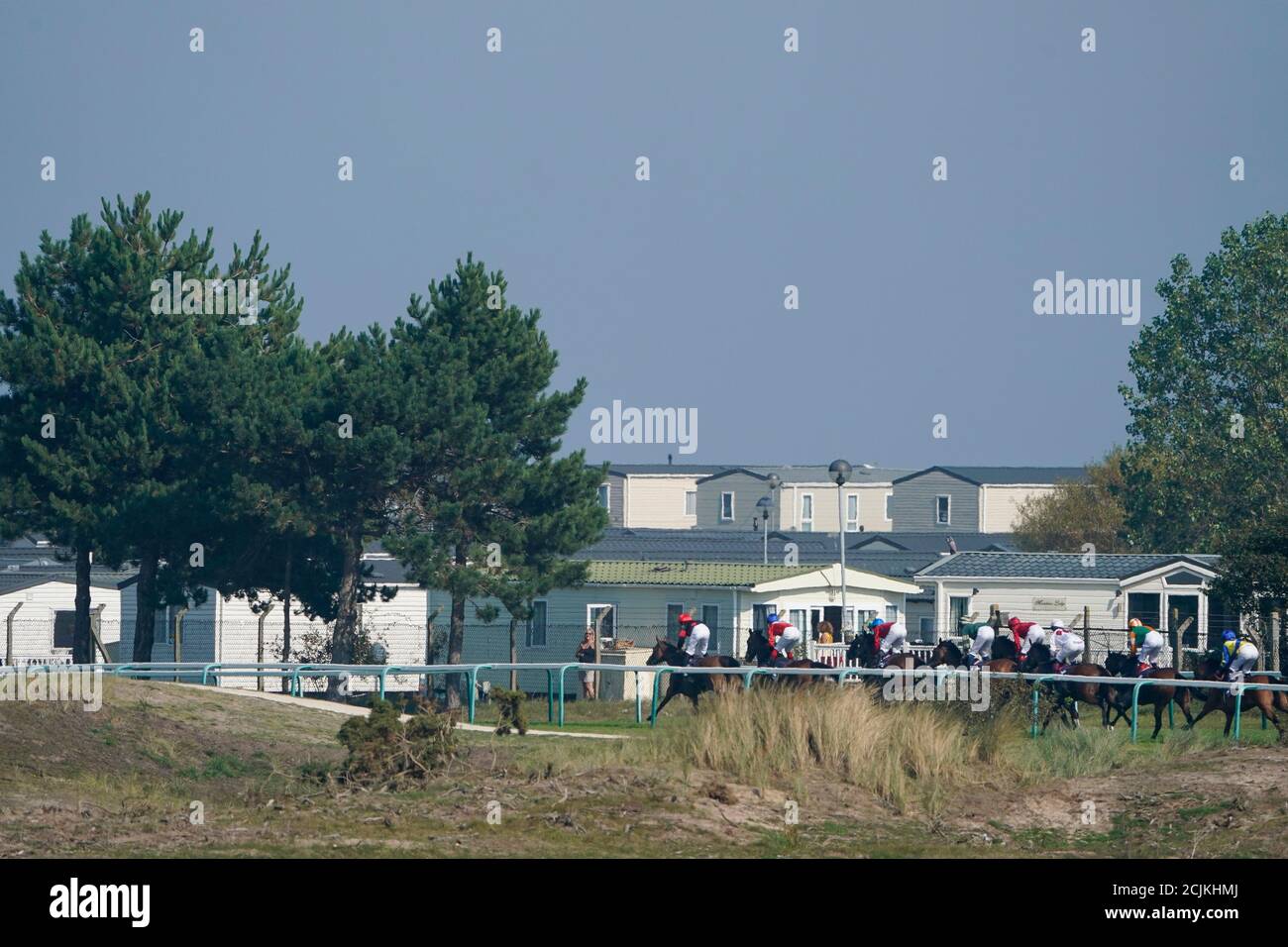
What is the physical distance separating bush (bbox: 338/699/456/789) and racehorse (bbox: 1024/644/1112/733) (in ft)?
30.5

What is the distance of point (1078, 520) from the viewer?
2943 inches

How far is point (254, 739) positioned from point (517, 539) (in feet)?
62.9

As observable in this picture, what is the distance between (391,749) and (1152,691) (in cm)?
1261

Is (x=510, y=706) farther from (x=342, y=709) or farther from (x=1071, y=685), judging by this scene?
(x=1071, y=685)

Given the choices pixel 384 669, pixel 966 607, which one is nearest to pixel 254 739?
pixel 384 669

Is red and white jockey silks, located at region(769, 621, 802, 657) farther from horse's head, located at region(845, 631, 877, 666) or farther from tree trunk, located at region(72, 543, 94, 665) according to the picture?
tree trunk, located at region(72, 543, 94, 665)

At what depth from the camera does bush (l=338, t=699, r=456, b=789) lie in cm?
1670

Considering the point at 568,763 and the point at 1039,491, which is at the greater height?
the point at 1039,491

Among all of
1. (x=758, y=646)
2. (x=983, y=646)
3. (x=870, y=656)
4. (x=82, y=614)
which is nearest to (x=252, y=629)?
(x=82, y=614)

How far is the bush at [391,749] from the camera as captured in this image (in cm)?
1670

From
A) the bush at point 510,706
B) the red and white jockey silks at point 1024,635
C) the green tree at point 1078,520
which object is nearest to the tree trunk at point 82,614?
the bush at point 510,706
